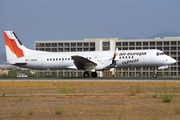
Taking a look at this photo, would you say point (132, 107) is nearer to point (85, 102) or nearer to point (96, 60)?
point (85, 102)

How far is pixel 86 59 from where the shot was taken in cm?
3816

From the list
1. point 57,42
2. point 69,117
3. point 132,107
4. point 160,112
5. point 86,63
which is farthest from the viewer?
point 57,42

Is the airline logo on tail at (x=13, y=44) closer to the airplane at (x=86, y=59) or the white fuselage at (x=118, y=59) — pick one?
the airplane at (x=86, y=59)

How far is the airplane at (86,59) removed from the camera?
130 feet

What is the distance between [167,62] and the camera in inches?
1555

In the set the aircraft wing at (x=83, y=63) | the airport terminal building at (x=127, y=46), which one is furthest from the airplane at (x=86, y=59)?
the airport terminal building at (x=127, y=46)

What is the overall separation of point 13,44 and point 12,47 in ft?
1.61

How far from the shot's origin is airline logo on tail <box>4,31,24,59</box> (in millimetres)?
42969

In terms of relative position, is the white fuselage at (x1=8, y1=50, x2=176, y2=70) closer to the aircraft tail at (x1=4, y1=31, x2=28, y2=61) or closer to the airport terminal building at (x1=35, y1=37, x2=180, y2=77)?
the aircraft tail at (x1=4, y1=31, x2=28, y2=61)

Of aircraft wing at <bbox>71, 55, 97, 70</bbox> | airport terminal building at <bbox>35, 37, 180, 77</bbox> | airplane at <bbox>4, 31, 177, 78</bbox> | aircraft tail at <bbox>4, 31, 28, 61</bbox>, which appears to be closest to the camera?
aircraft wing at <bbox>71, 55, 97, 70</bbox>

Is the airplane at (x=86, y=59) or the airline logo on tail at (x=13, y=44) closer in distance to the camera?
the airplane at (x=86, y=59)

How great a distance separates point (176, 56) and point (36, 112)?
114m

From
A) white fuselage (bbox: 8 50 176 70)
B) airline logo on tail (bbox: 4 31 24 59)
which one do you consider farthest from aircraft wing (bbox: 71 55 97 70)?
airline logo on tail (bbox: 4 31 24 59)

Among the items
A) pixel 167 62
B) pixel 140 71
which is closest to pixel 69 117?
pixel 167 62
